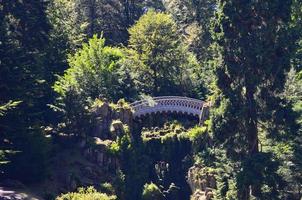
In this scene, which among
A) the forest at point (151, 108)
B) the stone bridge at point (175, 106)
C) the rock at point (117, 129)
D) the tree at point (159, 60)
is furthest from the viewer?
the tree at point (159, 60)

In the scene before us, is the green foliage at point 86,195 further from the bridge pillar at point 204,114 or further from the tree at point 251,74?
the bridge pillar at point 204,114

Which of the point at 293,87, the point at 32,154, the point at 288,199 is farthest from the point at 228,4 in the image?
Answer: the point at 32,154

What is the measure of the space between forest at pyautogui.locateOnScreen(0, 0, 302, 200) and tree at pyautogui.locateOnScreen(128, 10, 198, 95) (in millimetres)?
113

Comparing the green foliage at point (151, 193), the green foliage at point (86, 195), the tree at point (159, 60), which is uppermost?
the tree at point (159, 60)

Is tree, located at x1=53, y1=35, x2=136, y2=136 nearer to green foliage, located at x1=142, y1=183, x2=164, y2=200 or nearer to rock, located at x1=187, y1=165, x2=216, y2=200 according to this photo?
green foliage, located at x1=142, y1=183, x2=164, y2=200

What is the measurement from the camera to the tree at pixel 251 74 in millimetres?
37375

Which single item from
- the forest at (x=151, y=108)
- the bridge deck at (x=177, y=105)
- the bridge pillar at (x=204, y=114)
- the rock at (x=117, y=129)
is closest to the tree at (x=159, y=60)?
the forest at (x=151, y=108)

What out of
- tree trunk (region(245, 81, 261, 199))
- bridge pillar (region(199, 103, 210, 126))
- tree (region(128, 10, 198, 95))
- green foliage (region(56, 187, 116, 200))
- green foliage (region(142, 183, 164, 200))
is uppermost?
tree (region(128, 10, 198, 95))

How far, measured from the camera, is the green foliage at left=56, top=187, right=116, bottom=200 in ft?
118

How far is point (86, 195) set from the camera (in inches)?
1427

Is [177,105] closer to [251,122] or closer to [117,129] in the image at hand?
[117,129]

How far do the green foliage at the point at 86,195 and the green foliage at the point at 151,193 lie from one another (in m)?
6.50

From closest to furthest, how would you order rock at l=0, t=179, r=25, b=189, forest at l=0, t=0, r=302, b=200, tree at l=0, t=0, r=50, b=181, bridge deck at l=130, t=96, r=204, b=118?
forest at l=0, t=0, r=302, b=200
rock at l=0, t=179, r=25, b=189
tree at l=0, t=0, r=50, b=181
bridge deck at l=130, t=96, r=204, b=118

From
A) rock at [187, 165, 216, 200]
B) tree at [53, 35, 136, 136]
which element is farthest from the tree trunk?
tree at [53, 35, 136, 136]
